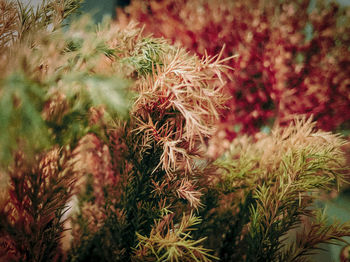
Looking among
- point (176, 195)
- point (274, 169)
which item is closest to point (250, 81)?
point (274, 169)

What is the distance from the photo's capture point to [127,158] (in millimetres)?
287

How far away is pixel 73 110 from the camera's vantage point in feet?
0.65

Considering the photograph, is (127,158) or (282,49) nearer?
(127,158)

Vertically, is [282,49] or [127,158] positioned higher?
[127,158]

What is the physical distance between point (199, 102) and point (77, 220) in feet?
0.92

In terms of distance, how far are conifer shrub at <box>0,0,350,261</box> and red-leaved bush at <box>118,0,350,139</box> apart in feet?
2.31

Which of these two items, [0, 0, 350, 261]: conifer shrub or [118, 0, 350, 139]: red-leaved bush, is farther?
[118, 0, 350, 139]: red-leaved bush

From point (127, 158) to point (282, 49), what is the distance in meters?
1.04

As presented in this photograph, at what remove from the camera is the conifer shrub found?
0.18 m

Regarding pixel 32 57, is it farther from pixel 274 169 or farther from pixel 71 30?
pixel 274 169

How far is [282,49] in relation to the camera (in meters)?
1.08

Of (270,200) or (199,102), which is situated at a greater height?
(199,102)

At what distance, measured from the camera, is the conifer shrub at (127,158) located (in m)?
0.18

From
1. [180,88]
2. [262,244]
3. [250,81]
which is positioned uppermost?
[180,88]
